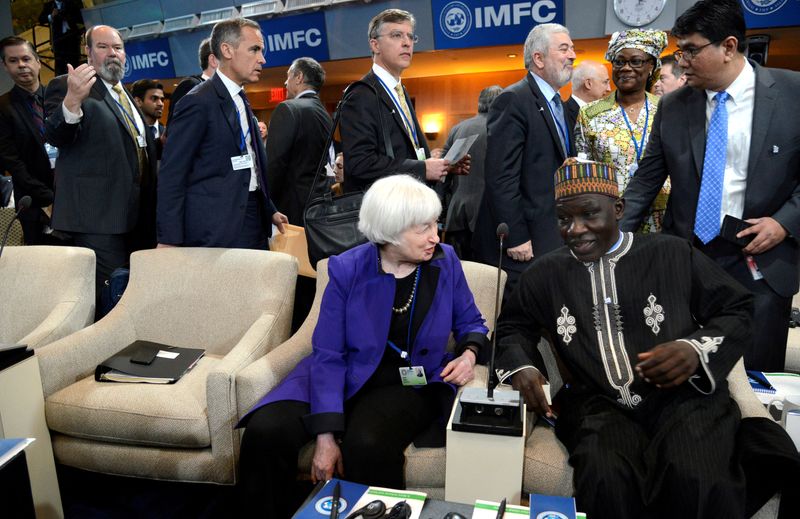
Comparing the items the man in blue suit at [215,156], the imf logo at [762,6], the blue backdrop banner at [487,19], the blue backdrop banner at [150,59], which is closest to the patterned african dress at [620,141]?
the man in blue suit at [215,156]

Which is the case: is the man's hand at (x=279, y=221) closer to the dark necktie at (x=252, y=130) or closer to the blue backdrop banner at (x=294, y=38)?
the dark necktie at (x=252, y=130)

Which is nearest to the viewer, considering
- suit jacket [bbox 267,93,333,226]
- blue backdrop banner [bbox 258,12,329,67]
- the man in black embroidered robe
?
the man in black embroidered robe

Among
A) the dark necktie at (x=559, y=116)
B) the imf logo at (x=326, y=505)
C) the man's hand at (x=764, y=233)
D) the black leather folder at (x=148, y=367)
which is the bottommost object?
the black leather folder at (x=148, y=367)

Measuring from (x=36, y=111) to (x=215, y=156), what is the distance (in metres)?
1.90

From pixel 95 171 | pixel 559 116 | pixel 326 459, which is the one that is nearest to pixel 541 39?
pixel 559 116

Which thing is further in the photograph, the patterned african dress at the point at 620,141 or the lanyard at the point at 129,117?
the lanyard at the point at 129,117

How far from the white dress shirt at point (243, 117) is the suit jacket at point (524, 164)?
109 cm

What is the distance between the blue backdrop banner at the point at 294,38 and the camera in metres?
7.80

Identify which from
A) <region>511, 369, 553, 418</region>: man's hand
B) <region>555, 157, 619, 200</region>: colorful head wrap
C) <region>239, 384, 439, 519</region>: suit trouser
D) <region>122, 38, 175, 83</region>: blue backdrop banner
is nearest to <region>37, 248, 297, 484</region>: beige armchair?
<region>239, 384, 439, 519</region>: suit trouser

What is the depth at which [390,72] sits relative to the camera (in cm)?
278

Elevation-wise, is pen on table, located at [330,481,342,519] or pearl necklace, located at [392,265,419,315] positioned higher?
pearl necklace, located at [392,265,419,315]

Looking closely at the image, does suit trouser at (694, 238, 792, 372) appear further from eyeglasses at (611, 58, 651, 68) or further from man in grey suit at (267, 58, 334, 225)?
man in grey suit at (267, 58, 334, 225)

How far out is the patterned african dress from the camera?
2.55 m

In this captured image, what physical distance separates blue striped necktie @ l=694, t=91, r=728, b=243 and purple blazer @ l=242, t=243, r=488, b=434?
86 centimetres
